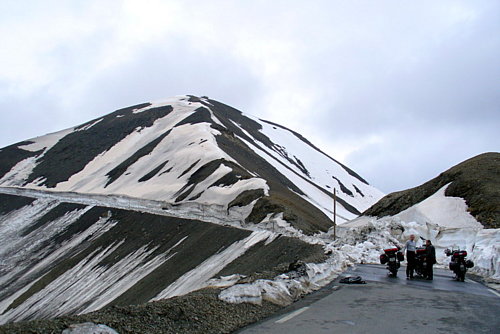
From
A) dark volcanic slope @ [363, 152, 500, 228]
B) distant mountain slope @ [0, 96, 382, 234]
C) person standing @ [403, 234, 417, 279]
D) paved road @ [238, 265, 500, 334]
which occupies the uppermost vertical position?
distant mountain slope @ [0, 96, 382, 234]

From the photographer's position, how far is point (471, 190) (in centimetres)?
3484

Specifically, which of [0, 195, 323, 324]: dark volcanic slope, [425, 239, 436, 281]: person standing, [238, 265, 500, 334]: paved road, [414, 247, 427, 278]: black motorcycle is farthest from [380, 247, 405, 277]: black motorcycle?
[0, 195, 323, 324]: dark volcanic slope

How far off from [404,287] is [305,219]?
30.2 m

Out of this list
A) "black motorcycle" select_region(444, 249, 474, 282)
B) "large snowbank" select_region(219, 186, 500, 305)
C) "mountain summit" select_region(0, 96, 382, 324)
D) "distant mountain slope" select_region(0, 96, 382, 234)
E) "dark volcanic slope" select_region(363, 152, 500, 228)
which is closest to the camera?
"large snowbank" select_region(219, 186, 500, 305)

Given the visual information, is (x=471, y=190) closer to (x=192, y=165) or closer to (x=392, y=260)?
(x=392, y=260)

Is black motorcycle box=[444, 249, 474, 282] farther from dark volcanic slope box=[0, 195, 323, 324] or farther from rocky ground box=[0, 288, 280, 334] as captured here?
rocky ground box=[0, 288, 280, 334]

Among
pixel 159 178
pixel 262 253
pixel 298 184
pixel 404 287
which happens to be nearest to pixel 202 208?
pixel 159 178

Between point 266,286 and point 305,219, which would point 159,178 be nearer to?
point 305,219

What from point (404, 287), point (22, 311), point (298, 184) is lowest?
point (22, 311)

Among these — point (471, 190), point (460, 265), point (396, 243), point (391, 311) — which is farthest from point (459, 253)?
point (471, 190)

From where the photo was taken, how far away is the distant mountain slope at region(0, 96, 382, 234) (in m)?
53.6

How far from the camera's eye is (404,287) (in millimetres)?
14539

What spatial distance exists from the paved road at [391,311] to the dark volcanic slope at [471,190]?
17.9 meters

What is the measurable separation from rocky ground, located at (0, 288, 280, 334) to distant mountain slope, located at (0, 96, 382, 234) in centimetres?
3056
